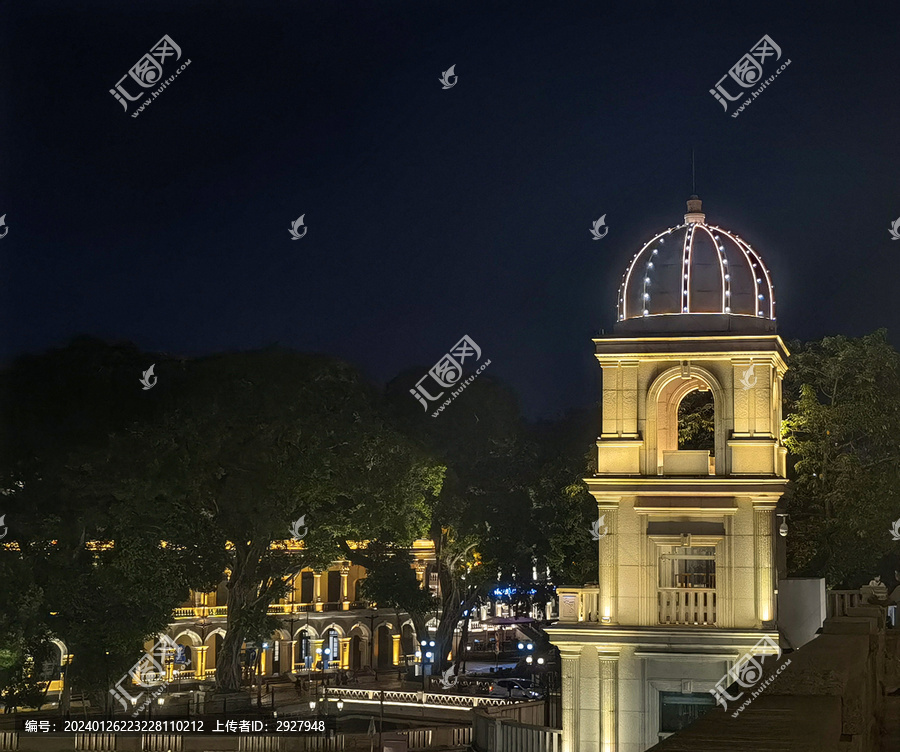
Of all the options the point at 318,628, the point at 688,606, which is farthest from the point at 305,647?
the point at 688,606

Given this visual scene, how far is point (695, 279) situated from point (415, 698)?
2607 centimetres

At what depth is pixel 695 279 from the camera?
2886 cm

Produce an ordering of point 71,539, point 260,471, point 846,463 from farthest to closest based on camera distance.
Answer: point 260,471 < point 71,539 < point 846,463

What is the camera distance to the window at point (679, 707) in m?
26.9

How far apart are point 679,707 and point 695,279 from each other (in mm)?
9168

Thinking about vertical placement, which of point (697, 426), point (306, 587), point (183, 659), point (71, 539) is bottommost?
point (183, 659)

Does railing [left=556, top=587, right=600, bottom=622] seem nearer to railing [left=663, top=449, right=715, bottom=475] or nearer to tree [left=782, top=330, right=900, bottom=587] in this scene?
railing [left=663, top=449, right=715, bottom=475]

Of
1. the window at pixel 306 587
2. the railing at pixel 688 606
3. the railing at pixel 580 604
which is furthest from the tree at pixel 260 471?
the window at pixel 306 587

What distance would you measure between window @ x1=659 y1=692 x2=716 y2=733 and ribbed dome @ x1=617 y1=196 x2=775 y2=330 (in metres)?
7.77

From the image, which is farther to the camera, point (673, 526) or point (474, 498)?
point (474, 498)

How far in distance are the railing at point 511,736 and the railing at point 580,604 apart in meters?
2.50

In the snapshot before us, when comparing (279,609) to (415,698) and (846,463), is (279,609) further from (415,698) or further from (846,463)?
(846,463)

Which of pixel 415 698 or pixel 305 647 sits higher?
pixel 305 647

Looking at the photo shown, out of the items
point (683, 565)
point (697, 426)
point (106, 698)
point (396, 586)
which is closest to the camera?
point (683, 565)
